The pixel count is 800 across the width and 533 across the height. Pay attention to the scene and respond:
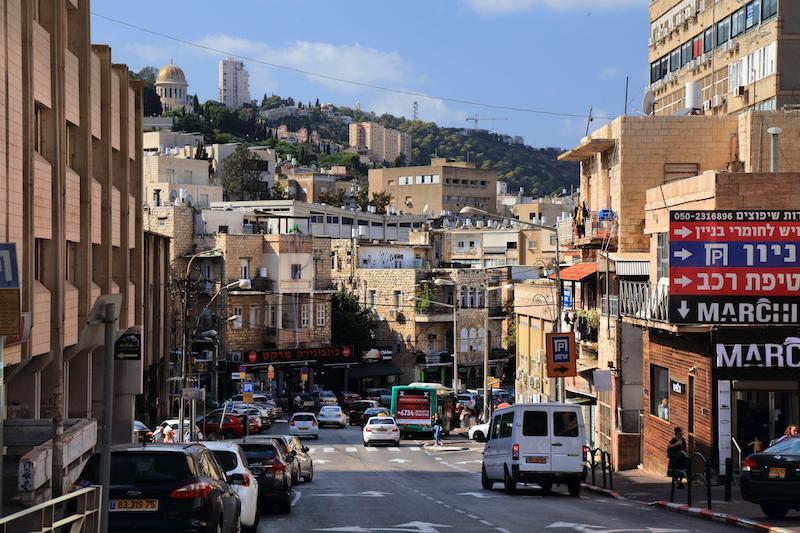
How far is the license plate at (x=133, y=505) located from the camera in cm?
1423

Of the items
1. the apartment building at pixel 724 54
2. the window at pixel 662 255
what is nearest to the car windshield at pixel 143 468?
the window at pixel 662 255

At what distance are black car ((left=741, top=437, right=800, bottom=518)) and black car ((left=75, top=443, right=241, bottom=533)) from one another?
9427mm

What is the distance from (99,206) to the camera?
3416 cm

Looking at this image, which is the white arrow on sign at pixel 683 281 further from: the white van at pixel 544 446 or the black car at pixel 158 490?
the black car at pixel 158 490

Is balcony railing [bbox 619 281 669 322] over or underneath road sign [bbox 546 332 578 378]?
over

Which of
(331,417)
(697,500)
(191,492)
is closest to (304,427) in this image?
(331,417)

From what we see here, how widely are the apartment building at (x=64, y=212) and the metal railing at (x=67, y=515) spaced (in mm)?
1547

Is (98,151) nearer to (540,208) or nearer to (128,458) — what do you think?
(128,458)

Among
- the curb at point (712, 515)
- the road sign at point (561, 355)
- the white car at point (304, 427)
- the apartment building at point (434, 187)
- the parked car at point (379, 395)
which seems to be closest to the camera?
the curb at point (712, 515)

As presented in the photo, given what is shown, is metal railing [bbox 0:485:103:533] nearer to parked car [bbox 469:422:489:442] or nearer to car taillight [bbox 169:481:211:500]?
car taillight [bbox 169:481:211:500]

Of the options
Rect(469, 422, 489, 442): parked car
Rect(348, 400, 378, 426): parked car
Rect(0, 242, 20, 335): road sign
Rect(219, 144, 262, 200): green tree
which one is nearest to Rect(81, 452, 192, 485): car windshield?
Rect(0, 242, 20, 335): road sign

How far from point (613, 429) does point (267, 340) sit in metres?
49.4

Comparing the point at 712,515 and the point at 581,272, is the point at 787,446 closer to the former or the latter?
the point at 712,515

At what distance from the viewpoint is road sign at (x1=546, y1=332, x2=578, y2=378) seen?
1513 inches
